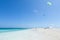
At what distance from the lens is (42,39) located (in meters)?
6.54

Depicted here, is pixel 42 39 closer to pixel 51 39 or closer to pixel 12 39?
pixel 51 39

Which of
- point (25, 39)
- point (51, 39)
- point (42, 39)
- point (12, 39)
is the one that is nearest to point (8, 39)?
point (12, 39)

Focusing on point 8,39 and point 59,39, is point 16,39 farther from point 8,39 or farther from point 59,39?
point 59,39

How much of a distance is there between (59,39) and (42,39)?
1.21 meters

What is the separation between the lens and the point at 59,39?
21.7ft

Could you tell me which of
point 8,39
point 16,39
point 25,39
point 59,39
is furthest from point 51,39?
point 8,39

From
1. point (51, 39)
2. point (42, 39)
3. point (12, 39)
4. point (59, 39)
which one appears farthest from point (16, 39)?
point (59, 39)

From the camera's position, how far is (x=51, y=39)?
6.59m

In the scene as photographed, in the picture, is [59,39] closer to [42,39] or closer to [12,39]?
[42,39]

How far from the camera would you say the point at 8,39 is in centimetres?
651

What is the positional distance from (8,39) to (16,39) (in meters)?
0.55

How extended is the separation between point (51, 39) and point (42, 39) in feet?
2.09

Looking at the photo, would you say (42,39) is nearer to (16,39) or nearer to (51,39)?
(51,39)

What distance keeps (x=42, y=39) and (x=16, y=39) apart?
5.89ft
